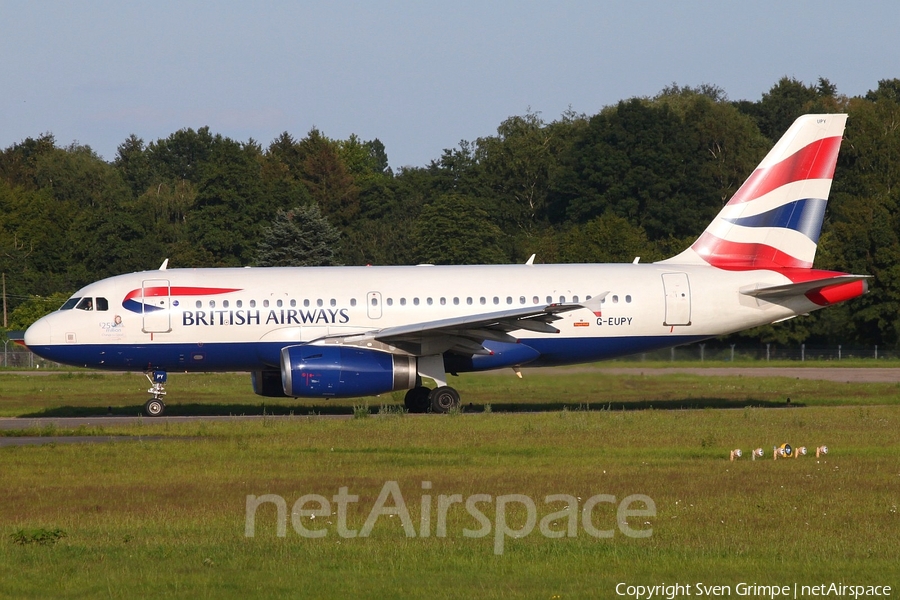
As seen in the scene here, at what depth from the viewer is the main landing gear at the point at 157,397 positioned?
997 inches

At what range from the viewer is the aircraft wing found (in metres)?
23.2

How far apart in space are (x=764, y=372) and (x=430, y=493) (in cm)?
2780

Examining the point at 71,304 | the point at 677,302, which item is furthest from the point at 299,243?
the point at 677,302

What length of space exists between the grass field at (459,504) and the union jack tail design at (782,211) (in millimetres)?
4045

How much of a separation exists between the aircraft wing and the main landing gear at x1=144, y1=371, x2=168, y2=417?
4.38m

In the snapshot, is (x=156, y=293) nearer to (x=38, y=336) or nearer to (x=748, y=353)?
(x=38, y=336)

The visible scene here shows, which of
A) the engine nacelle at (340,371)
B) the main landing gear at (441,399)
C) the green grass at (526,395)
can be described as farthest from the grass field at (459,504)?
the green grass at (526,395)

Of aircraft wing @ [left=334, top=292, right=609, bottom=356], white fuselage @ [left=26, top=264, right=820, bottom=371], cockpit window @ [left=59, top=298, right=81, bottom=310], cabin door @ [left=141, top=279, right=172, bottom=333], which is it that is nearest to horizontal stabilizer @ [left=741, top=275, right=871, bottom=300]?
white fuselage @ [left=26, top=264, right=820, bottom=371]

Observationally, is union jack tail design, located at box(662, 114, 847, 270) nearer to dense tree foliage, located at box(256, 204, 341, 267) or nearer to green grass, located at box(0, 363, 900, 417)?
green grass, located at box(0, 363, 900, 417)

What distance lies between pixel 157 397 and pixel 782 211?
14.4 metres

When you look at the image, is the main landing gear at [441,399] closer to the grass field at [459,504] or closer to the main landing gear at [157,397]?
the grass field at [459,504]

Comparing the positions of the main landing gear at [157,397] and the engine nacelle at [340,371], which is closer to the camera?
the engine nacelle at [340,371]

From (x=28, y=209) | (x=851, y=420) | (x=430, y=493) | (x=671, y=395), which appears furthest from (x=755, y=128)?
(x=430, y=493)

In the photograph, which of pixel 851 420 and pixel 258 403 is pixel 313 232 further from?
pixel 851 420
